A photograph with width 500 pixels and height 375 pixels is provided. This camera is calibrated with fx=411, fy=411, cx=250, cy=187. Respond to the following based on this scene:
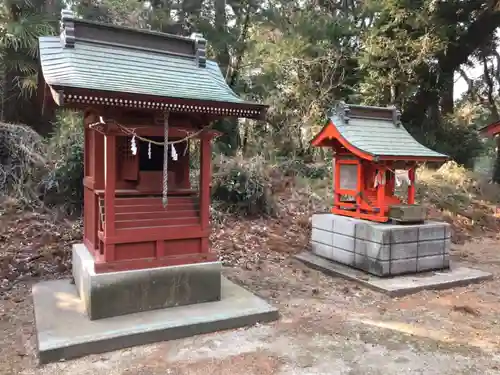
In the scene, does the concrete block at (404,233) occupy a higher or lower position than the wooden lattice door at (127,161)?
lower

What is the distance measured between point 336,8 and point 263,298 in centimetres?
1374

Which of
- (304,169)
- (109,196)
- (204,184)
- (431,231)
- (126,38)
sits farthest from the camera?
(304,169)

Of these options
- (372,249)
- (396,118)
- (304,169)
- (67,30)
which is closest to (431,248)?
(372,249)

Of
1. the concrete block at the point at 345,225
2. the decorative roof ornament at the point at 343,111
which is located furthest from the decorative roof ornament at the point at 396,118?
the concrete block at the point at 345,225

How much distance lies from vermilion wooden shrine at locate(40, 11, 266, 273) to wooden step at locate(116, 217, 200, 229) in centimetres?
1

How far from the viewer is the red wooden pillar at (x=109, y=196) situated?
467 centimetres

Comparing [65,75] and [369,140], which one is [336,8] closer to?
[369,140]

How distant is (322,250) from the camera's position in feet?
25.7

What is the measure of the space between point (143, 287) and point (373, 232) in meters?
3.72

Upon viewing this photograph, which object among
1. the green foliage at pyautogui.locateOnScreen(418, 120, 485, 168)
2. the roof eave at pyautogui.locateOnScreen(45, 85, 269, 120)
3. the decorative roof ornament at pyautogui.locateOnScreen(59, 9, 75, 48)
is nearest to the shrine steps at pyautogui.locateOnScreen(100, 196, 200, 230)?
the roof eave at pyautogui.locateOnScreen(45, 85, 269, 120)

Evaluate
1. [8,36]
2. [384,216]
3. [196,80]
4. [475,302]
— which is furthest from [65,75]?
[475,302]

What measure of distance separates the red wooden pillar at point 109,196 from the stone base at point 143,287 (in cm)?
30

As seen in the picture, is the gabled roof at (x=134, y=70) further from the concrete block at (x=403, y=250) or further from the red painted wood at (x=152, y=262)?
the concrete block at (x=403, y=250)

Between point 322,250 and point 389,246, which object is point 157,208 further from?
point 322,250
